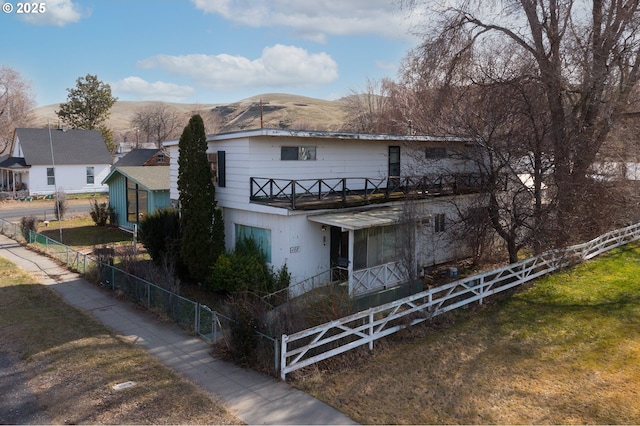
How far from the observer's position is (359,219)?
53.7 ft

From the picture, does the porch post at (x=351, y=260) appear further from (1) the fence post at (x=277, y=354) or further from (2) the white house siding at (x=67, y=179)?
(2) the white house siding at (x=67, y=179)

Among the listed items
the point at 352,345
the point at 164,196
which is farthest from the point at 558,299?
the point at 164,196

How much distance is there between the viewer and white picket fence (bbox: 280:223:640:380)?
1092 cm

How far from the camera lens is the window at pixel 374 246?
56.4 ft

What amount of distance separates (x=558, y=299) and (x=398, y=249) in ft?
18.3

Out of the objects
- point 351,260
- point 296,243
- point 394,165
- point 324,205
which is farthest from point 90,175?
point 351,260

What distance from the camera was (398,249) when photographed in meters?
17.1

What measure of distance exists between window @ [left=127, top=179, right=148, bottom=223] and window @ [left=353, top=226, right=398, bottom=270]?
14792 mm

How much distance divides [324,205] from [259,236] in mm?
2527

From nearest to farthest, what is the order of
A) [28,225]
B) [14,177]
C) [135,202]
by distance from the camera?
[28,225]
[135,202]
[14,177]

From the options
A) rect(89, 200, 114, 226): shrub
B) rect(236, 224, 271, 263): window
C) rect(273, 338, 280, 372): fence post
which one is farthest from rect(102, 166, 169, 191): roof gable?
rect(273, 338, 280, 372): fence post

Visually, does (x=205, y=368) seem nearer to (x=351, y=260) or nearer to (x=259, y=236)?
(x=351, y=260)

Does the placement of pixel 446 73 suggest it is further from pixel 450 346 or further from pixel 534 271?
pixel 450 346

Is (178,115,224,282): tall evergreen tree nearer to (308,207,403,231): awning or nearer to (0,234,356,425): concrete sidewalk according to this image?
(0,234,356,425): concrete sidewalk
